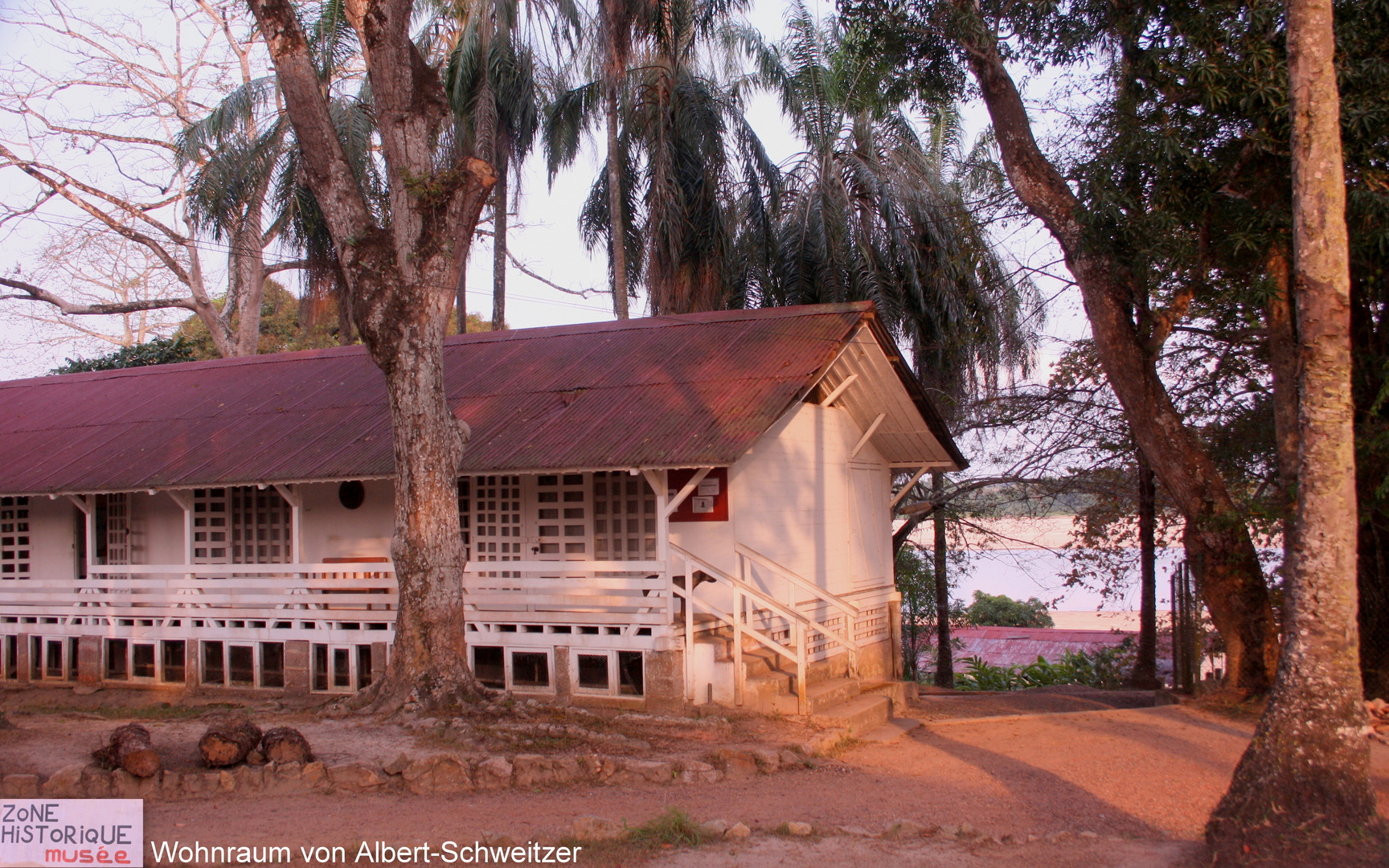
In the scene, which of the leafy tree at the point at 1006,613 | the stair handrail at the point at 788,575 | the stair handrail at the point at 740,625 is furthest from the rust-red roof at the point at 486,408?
the leafy tree at the point at 1006,613

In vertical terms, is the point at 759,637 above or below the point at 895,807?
above

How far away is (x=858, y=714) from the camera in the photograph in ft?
35.0

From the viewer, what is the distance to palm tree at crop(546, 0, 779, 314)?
2325 centimetres

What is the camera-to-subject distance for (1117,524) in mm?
18875

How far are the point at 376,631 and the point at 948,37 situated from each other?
10.0m

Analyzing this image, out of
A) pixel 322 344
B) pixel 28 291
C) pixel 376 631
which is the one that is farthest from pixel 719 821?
pixel 322 344

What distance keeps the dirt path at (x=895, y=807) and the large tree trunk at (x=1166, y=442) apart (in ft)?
7.04

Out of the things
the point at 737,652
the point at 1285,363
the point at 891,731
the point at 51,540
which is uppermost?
the point at 1285,363

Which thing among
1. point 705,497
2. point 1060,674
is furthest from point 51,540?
point 1060,674

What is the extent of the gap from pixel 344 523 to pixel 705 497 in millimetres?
5076

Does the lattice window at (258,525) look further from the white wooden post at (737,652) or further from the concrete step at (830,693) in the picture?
the concrete step at (830,693)

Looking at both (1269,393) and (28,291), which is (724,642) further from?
(28,291)

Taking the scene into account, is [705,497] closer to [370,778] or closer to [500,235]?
[370,778]

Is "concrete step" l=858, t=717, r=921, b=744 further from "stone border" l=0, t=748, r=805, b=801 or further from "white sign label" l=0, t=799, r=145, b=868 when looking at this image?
"white sign label" l=0, t=799, r=145, b=868
